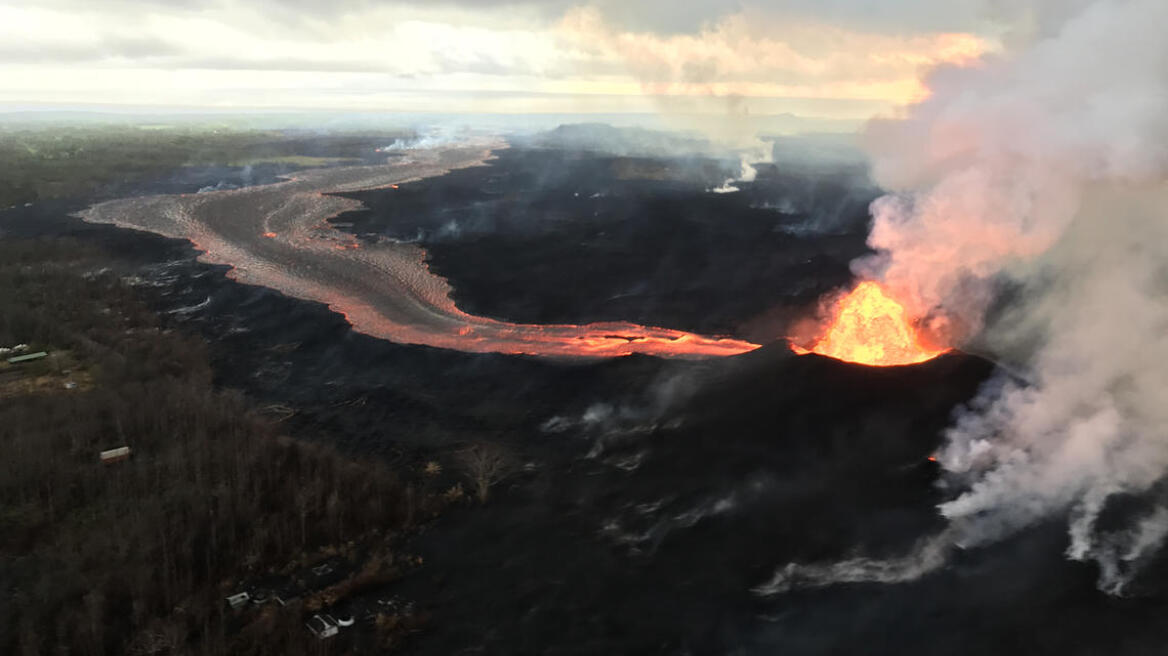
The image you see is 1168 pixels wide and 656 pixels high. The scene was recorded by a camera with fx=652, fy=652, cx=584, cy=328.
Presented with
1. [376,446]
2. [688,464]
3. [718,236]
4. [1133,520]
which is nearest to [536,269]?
[718,236]

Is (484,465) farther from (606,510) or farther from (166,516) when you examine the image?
(166,516)

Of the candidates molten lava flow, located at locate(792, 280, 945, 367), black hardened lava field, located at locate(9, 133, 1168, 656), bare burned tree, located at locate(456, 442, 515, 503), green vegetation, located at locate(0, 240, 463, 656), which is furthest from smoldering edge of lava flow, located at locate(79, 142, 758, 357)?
green vegetation, located at locate(0, 240, 463, 656)

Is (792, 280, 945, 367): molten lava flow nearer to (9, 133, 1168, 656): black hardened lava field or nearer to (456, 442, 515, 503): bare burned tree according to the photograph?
(9, 133, 1168, 656): black hardened lava field

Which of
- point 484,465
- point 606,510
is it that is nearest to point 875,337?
point 606,510

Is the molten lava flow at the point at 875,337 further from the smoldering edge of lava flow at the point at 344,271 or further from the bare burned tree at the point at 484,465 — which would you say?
the bare burned tree at the point at 484,465

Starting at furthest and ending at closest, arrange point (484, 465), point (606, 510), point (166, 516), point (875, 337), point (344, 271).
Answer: point (344, 271)
point (875, 337)
point (484, 465)
point (606, 510)
point (166, 516)

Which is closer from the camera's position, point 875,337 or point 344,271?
point 875,337

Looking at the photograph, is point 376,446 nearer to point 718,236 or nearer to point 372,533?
point 372,533
